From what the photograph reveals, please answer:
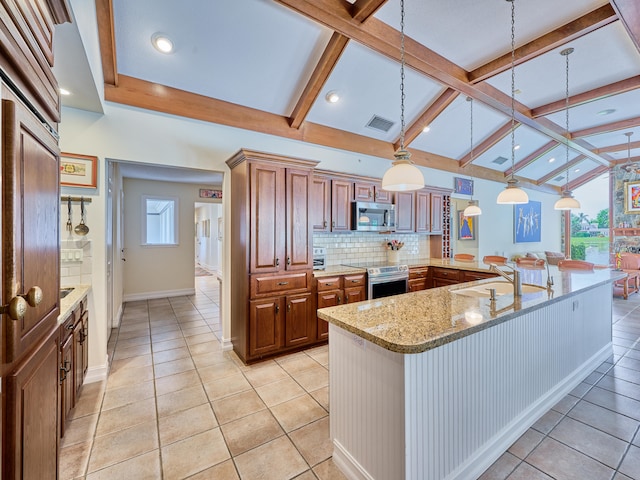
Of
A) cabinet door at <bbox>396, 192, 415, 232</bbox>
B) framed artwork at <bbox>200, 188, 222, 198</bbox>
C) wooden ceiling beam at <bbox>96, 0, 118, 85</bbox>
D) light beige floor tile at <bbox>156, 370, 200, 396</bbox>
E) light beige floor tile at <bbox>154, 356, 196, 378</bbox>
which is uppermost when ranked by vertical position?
wooden ceiling beam at <bbox>96, 0, 118, 85</bbox>

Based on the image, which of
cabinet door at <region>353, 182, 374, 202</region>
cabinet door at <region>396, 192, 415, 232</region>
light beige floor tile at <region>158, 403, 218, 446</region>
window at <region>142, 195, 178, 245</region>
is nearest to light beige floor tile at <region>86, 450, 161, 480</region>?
light beige floor tile at <region>158, 403, 218, 446</region>

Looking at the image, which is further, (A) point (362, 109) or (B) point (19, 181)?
(A) point (362, 109)

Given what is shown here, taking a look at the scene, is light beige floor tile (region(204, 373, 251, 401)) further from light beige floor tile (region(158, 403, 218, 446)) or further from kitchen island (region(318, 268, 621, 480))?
kitchen island (region(318, 268, 621, 480))

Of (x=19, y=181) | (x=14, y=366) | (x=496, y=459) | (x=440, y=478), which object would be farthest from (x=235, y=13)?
(x=496, y=459)

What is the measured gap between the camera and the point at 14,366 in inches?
32.7

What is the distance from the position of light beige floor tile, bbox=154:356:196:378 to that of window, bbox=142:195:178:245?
3.74 meters

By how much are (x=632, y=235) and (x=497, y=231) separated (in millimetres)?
3861

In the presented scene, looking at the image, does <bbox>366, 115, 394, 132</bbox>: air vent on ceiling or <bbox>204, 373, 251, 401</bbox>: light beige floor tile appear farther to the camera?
<bbox>366, 115, 394, 132</bbox>: air vent on ceiling

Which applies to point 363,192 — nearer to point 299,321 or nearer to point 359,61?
point 359,61

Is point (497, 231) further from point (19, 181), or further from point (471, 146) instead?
point (19, 181)

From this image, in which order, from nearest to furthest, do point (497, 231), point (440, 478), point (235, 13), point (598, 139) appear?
point (440, 478)
point (235, 13)
point (598, 139)
point (497, 231)

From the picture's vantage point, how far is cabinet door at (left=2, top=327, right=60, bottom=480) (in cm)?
80

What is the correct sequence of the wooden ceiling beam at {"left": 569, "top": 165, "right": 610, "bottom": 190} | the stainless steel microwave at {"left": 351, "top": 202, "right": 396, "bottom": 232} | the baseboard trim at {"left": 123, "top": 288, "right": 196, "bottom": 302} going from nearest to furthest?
the stainless steel microwave at {"left": 351, "top": 202, "right": 396, "bottom": 232} → the baseboard trim at {"left": 123, "top": 288, "right": 196, "bottom": 302} → the wooden ceiling beam at {"left": 569, "top": 165, "right": 610, "bottom": 190}

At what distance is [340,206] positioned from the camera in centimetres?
420
